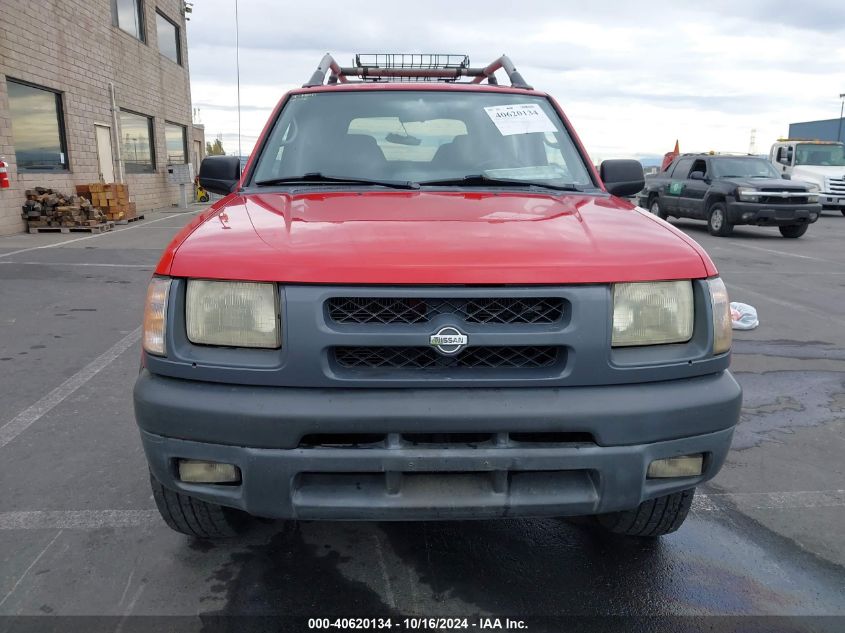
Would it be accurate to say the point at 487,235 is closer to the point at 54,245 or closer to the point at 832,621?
the point at 832,621

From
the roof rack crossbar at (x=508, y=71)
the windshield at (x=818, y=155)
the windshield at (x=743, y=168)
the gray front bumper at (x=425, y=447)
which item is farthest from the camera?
the windshield at (x=818, y=155)

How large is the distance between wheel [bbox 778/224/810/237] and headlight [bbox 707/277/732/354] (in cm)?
1407

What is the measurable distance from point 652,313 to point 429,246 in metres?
0.72

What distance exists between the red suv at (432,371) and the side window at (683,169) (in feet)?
48.0

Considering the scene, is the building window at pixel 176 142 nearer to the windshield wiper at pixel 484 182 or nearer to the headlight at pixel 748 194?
the headlight at pixel 748 194

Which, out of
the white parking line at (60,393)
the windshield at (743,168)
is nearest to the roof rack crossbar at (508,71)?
the white parking line at (60,393)

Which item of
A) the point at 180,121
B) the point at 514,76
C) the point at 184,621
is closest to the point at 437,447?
the point at 184,621

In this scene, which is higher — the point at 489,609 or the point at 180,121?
the point at 180,121

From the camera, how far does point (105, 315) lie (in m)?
6.36

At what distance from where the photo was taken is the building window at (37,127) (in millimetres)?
12827

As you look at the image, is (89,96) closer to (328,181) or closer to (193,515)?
(328,181)

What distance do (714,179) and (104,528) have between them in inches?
563

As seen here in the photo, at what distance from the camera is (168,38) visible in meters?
22.5

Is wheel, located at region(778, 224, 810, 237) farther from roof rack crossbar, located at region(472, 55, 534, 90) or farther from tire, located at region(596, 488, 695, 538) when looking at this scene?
tire, located at region(596, 488, 695, 538)
